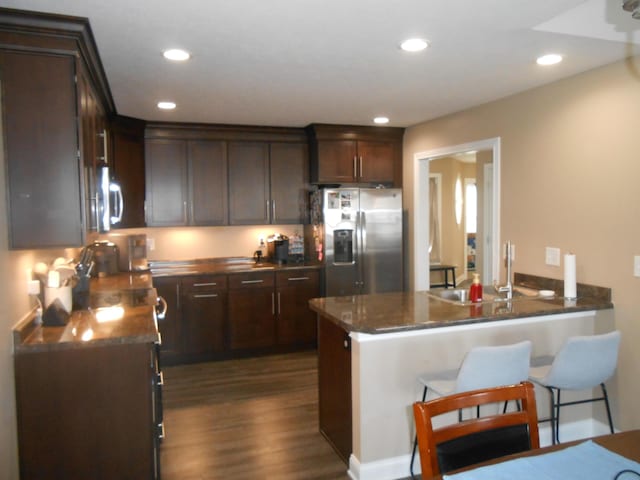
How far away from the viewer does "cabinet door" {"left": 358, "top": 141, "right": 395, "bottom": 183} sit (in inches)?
209

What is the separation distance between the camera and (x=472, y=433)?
1.53m

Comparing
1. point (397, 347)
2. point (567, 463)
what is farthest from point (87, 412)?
point (567, 463)

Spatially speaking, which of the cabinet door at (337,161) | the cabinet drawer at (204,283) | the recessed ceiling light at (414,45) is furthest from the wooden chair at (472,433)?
the cabinet door at (337,161)

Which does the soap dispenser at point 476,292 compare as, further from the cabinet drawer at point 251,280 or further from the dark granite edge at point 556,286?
the cabinet drawer at point 251,280

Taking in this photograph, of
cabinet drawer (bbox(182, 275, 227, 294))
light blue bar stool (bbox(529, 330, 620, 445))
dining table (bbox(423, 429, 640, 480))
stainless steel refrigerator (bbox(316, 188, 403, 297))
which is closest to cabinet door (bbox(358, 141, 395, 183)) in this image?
stainless steel refrigerator (bbox(316, 188, 403, 297))

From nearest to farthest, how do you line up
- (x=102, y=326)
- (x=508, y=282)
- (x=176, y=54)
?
(x=102, y=326) < (x=176, y=54) < (x=508, y=282)

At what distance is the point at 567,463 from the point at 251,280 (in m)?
3.85

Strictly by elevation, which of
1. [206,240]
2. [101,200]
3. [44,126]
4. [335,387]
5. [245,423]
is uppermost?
[44,126]

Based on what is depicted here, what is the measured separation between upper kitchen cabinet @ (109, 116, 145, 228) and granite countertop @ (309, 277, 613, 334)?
2362mm

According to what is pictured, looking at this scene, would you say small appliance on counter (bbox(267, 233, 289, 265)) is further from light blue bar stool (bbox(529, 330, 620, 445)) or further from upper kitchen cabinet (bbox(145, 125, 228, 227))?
light blue bar stool (bbox(529, 330, 620, 445))

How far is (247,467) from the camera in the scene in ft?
9.53

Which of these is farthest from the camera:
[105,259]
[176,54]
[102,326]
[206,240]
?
[206,240]

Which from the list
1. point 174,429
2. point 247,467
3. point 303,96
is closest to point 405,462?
point 247,467

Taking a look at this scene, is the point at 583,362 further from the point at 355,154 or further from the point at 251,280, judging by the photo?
the point at 355,154
